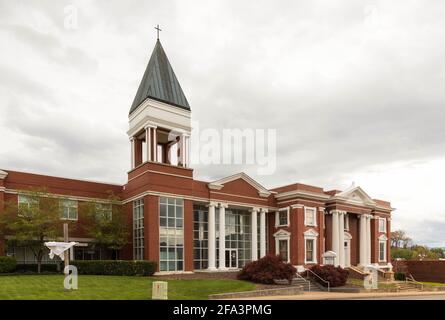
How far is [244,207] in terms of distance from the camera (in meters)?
41.9

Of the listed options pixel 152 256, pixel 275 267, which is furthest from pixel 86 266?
pixel 275 267

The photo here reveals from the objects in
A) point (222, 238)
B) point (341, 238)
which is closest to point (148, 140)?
point (222, 238)

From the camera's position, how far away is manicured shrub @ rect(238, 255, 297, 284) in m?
31.5

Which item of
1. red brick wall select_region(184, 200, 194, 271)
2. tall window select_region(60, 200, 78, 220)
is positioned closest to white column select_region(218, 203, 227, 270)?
red brick wall select_region(184, 200, 194, 271)

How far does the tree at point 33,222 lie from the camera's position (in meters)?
30.5

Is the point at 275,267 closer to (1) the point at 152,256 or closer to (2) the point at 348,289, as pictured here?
(2) the point at 348,289

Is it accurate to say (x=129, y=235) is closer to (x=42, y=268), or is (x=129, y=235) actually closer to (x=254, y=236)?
(x=42, y=268)

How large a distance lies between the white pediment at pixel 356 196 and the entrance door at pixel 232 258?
13.2 metres

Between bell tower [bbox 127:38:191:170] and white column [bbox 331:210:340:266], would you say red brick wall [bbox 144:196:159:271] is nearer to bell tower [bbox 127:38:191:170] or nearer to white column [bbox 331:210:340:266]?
bell tower [bbox 127:38:191:170]

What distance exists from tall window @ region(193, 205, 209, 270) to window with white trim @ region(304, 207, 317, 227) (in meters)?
10.6
